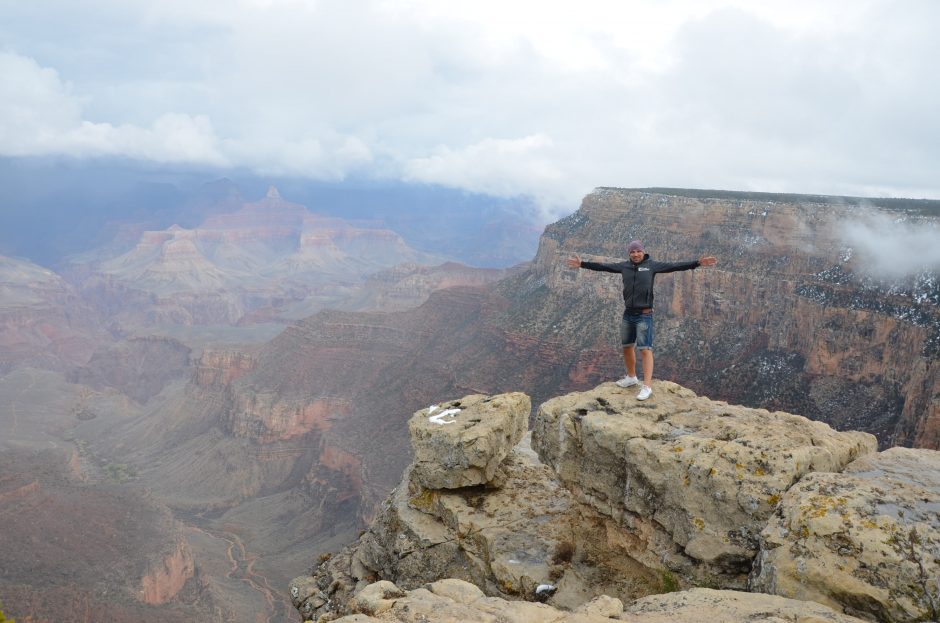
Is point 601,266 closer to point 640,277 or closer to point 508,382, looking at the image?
point 640,277

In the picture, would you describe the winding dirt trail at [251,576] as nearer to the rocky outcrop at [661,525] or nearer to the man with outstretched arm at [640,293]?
the rocky outcrop at [661,525]

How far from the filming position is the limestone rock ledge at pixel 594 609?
6.71 m

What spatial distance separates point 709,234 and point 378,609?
5264 centimetres

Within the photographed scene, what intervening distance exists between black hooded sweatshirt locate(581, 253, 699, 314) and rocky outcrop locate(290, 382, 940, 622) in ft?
6.34

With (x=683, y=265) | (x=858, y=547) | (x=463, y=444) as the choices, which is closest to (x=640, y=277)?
(x=683, y=265)

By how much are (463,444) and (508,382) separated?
47870mm

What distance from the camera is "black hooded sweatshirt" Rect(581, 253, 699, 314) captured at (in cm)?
1191

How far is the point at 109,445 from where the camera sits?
294 ft

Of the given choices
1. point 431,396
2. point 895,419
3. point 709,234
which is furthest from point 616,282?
point 895,419

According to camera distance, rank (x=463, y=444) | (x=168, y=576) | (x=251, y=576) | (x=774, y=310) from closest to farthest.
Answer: (x=463, y=444)
(x=168, y=576)
(x=774, y=310)
(x=251, y=576)

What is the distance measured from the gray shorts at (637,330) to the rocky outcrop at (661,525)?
1133mm

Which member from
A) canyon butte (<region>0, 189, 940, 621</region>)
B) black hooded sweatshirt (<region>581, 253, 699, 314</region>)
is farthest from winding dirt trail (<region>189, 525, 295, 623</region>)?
black hooded sweatshirt (<region>581, 253, 699, 314</region>)

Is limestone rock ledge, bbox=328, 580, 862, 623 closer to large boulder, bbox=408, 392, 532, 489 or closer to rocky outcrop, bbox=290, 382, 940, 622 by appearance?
rocky outcrop, bbox=290, 382, 940, 622

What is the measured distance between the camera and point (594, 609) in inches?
294
